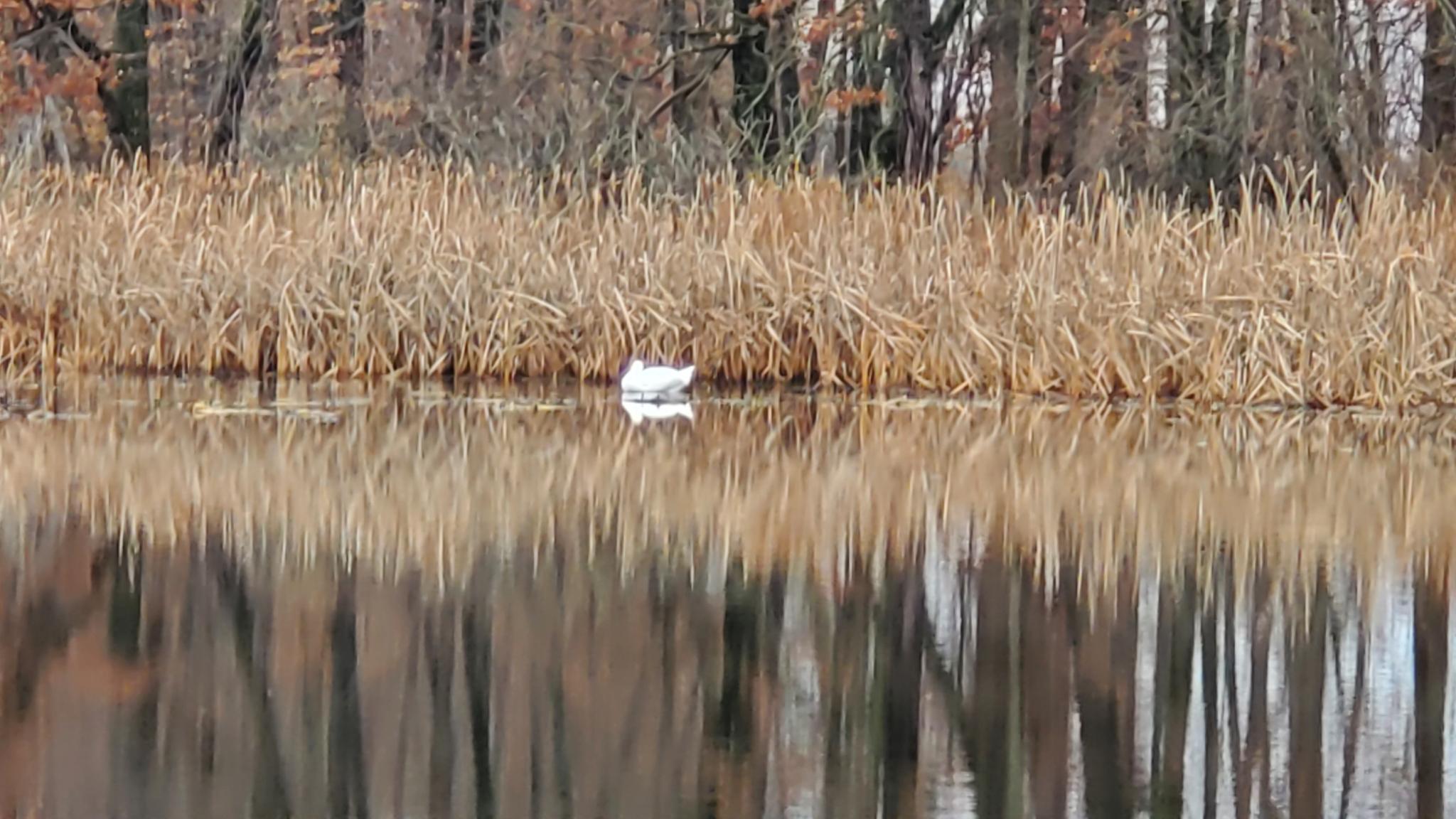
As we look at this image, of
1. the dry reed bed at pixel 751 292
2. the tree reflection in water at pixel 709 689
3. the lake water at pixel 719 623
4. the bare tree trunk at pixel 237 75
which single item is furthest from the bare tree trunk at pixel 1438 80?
the tree reflection in water at pixel 709 689

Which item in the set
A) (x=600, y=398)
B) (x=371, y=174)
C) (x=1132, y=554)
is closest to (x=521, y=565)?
(x=1132, y=554)

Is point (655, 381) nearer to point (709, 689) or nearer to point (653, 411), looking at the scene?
point (653, 411)

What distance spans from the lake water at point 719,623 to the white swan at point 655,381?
1369mm

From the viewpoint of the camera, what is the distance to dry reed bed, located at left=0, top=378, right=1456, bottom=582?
6.51m

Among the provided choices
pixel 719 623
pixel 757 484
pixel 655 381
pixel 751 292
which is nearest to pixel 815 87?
pixel 751 292

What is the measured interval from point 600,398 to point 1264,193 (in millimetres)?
6672

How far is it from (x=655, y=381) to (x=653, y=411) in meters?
0.44

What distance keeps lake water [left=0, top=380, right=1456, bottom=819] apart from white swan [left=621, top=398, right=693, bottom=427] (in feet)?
2.21

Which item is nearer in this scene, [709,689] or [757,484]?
[709,689]

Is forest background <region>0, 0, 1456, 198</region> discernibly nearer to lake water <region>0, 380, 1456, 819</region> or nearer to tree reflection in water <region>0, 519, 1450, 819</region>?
lake water <region>0, 380, 1456, 819</region>

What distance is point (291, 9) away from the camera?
71.0ft

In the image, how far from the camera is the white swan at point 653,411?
32.7ft

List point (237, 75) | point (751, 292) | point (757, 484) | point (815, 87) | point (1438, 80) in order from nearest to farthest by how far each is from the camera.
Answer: point (757, 484)
point (751, 292)
point (1438, 80)
point (815, 87)
point (237, 75)

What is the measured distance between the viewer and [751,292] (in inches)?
448
